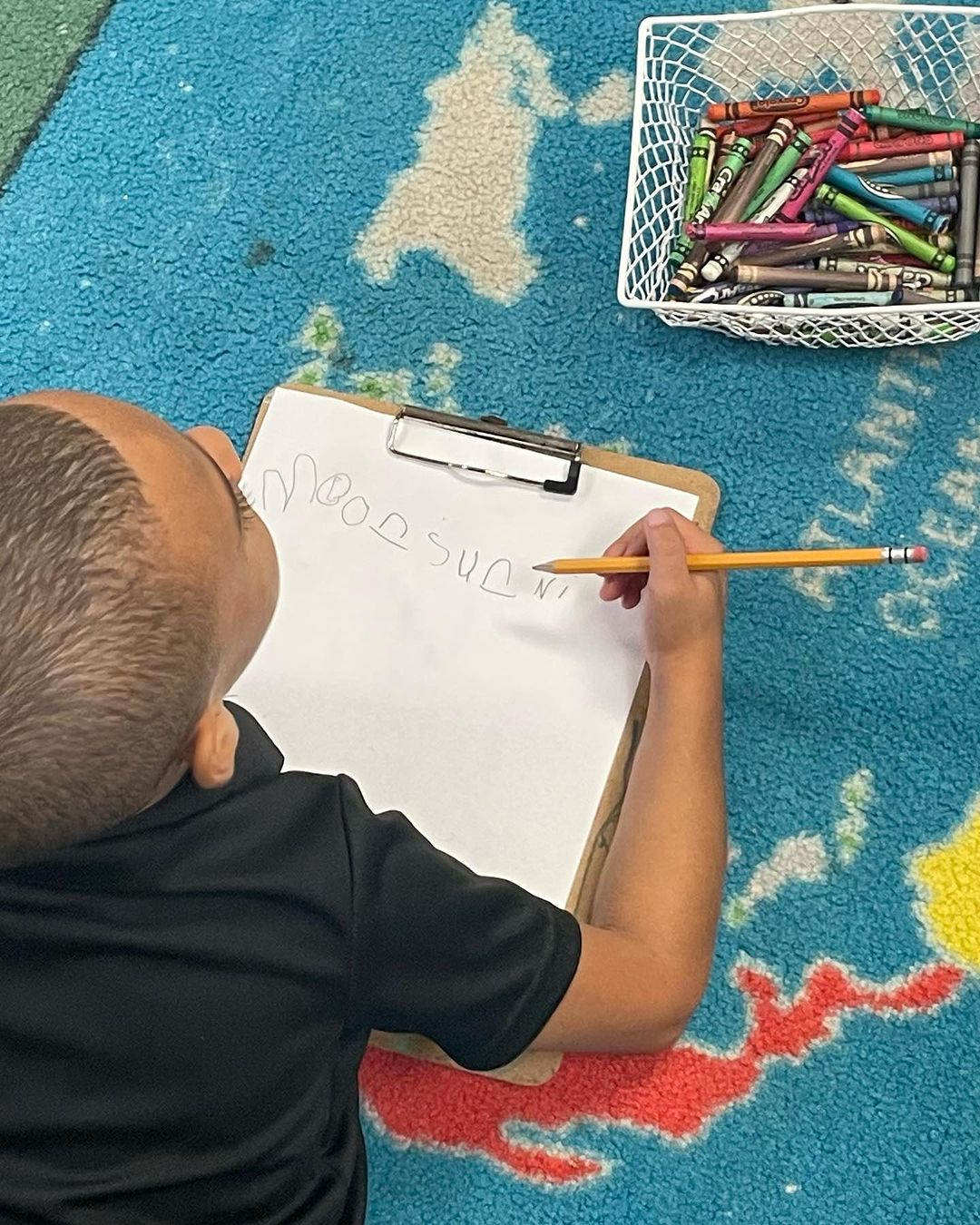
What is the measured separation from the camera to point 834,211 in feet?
2.11

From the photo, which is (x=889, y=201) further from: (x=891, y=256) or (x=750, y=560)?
(x=750, y=560)

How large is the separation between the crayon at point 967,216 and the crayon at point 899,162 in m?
0.01

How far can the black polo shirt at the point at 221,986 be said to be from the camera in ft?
1.30

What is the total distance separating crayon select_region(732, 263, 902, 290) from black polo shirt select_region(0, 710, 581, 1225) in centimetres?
36

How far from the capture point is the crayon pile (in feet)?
2.03

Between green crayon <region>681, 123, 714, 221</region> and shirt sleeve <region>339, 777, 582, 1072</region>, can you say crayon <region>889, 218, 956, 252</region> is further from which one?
shirt sleeve <region>339, 777, 582, 1072</region>

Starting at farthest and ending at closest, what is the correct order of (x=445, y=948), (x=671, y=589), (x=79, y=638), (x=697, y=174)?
(x=697, y=174), (x=671, y=589), (x=445, y=948), (x=79, y=638)

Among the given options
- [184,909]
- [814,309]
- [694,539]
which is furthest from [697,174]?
[184,909]

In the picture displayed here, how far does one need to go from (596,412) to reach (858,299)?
6.0 inches

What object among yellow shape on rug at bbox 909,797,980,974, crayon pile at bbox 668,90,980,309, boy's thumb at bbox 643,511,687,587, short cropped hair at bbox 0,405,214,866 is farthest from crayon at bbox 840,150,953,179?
short cropped hair at bbox 0,405,214,866

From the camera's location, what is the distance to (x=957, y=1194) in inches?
21.3

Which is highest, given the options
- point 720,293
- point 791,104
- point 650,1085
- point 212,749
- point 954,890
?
point 791,104

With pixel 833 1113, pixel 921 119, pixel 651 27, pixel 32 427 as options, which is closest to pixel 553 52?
pixel 651 27

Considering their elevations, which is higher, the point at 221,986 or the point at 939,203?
the point at 939,203
